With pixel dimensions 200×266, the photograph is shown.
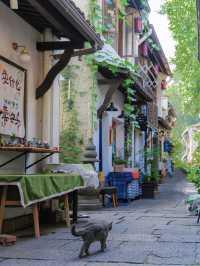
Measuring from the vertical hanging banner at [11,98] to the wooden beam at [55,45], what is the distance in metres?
0.83

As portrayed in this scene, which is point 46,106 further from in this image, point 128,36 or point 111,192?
point 128,36

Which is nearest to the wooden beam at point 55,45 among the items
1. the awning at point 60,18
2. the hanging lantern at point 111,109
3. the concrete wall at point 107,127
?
the awning at point 60,18

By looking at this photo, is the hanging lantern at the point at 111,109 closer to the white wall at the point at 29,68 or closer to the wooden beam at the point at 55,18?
the white wall at the point at 29,68

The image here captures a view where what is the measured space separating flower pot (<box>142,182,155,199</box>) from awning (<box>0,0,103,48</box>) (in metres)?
8.64

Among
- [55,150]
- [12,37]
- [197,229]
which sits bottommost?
[197,229]

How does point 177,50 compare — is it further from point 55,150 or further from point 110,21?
point 55,150

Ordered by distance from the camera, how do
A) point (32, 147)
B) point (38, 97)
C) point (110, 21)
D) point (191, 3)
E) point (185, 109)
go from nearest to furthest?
point (32, 147) → point (38, 97) → point (110, 21) → point (191, 3) → point (185, 109)

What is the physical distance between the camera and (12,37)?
8883 mm

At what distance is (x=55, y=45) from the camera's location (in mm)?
9820

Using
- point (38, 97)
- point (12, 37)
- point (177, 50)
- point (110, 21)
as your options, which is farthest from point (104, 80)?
point (177, 50)

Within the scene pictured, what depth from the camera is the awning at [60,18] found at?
25.6 ft

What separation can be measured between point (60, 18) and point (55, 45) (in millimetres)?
1162

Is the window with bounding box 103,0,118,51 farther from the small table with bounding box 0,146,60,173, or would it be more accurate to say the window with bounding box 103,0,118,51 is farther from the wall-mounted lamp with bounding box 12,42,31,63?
the small table with bounding box 0,146,60,173

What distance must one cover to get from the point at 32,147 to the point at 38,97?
150 centimetres
